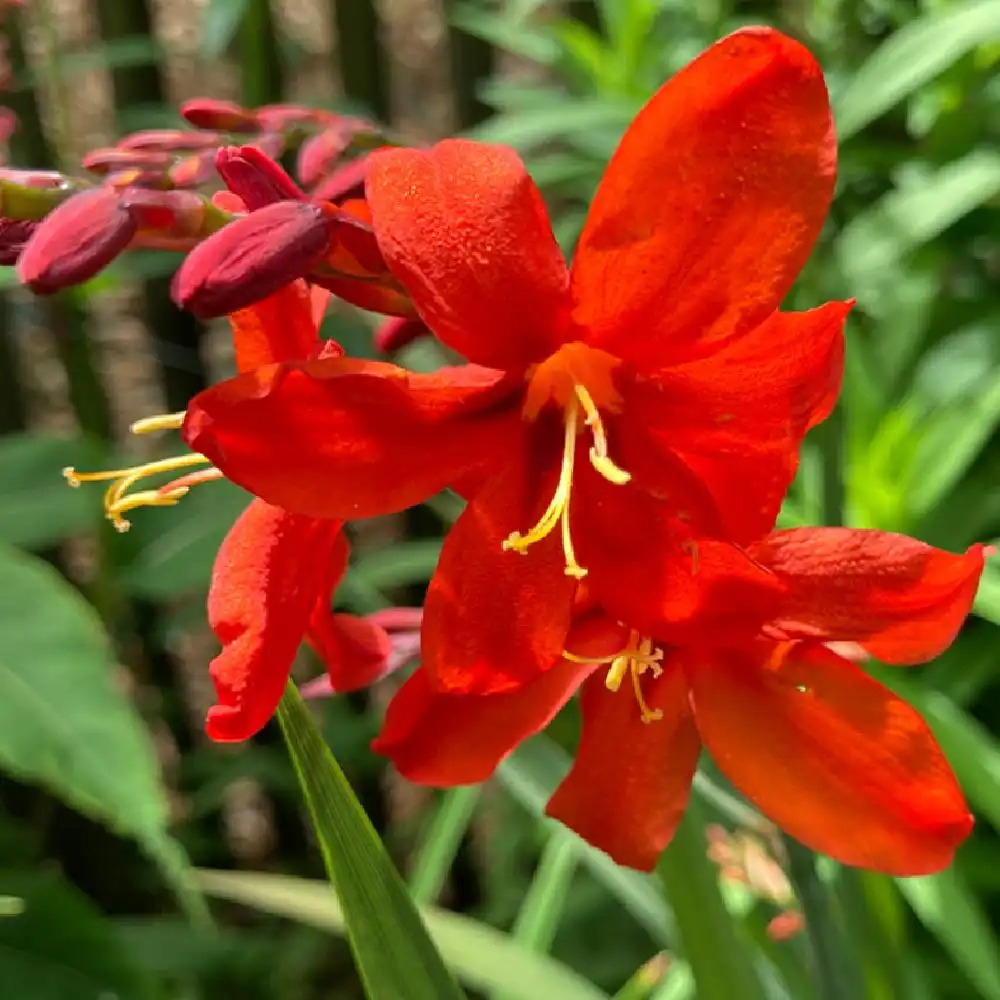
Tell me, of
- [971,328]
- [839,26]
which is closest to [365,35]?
[839,26]

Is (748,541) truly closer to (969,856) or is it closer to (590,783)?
(590,783)

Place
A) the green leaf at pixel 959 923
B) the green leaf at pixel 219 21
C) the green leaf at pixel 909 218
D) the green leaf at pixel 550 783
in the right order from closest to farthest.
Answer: the green leaf at pixel 550 783 < the green leaf at pixel 959 923 < the green leaf at pixel 909 218 < the green leaf at pixel 219 21

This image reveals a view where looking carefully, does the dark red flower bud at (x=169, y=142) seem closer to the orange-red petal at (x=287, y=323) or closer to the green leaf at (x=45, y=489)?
the orange-red petal at (x=287, y=323)

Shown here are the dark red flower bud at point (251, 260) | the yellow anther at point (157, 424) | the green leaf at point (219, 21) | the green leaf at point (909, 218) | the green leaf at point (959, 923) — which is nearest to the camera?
the dark red flower bud at point (251, 260)

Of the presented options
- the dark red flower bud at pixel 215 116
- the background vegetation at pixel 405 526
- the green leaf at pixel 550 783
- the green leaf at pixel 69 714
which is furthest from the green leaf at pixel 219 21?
the green leaf at pixel 550 783

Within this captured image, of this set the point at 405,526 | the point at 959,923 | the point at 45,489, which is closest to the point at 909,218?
the point at 959,923

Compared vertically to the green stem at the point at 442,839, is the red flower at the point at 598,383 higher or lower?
higher

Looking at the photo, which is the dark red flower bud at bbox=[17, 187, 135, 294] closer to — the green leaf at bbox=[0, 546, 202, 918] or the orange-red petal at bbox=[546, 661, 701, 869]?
the orange-red petal at bbox=[546, 661, 701, 869]
